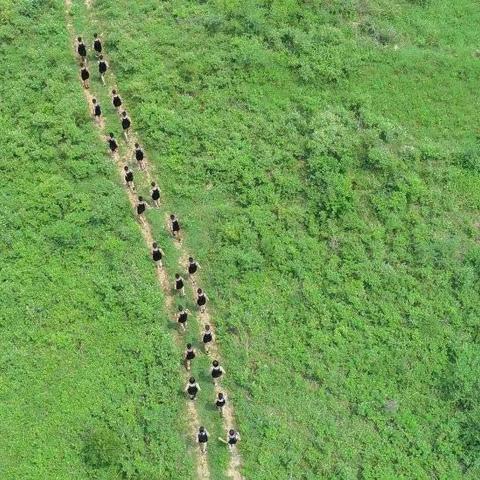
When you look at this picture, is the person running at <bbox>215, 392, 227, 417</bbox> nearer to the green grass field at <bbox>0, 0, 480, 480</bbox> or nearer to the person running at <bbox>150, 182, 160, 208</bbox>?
the green grass field at <bbox>0, 0, 480, 480</bbox>

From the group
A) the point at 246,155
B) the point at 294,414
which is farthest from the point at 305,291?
the point at 246,155

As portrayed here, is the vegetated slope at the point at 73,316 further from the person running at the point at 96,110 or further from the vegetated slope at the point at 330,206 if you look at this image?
the vegetated slope at the point at 330,206

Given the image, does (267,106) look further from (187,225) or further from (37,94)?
(37,94)

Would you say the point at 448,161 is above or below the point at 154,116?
below

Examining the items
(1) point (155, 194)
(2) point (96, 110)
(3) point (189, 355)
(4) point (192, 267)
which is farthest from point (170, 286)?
(2) point (96, 110)

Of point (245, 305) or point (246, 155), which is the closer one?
point (245, 305)

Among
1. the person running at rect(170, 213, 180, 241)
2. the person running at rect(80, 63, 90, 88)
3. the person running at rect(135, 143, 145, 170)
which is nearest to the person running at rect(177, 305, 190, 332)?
the person running at rect(170, 213, 180, 241)

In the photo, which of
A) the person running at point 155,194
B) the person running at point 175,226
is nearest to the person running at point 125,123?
the person running at point 155,194
